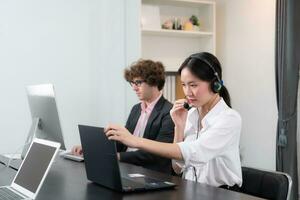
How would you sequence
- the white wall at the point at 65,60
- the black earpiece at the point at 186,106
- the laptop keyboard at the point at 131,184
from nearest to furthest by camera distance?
the laptop keyboard at the point at 131,184 → the black earpiece at the point at 186,106 → the white wall at the point at 65,60

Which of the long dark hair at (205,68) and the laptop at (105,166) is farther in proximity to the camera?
the long dark hair at (205,68)

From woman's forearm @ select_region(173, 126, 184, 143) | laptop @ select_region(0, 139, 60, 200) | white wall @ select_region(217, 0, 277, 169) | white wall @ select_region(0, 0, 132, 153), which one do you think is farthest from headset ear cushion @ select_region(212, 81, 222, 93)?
white wall @ select_region(0, 0, 132, 153)

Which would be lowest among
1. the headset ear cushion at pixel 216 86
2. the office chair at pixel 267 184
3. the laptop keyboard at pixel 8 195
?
the office chair at pixel 267 184

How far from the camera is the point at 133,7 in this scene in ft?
11.6

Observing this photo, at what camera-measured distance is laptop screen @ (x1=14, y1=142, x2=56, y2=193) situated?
1.43 m

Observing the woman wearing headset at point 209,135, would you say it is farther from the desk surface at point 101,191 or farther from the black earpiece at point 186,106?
the desk surface at point 101,191

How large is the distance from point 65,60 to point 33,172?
2.14 m

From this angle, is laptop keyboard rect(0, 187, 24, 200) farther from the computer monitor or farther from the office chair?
the office chair

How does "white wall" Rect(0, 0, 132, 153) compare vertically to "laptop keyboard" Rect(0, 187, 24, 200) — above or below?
above

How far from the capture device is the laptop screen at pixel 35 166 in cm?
143

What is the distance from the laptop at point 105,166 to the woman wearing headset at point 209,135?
14 centimetres

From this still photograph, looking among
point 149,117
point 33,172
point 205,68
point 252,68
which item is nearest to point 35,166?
point 33,172

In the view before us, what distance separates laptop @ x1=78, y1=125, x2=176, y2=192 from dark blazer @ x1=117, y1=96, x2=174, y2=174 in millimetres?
525

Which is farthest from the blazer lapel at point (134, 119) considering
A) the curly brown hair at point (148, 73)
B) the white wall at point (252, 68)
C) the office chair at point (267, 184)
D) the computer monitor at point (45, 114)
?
the white wall at point (252, 68)
